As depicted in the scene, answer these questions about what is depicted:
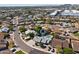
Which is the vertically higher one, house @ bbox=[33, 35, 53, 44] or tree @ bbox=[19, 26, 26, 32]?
tree @ bbox=[19, 26, 26, 32]

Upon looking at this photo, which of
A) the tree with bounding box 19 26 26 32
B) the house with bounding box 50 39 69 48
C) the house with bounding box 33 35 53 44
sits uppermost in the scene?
the tree with bounding box 19 26 26 32

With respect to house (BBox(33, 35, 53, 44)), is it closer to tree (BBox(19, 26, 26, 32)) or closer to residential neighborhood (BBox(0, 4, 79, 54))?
residential neighborhood (BBox(0, 4, 79, 54))

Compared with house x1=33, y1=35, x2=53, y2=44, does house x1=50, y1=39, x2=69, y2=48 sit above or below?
below

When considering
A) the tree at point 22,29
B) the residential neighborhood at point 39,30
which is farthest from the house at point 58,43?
the tree at point 22,29

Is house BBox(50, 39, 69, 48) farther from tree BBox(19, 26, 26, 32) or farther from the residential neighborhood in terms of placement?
tree BBox(19, 26, 26, 32)

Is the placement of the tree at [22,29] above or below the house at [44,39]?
above

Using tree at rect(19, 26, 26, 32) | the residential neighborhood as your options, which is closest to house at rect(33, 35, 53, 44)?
the residential neighborhood

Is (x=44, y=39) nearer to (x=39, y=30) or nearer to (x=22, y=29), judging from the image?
(x=39, y=30)

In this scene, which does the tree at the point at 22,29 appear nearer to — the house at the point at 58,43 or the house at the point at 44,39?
the house at the point at 44,39

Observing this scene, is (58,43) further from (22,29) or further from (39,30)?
(22,29)

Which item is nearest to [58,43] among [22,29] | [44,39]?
[44,39]

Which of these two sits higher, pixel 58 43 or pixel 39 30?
pixel 39 30

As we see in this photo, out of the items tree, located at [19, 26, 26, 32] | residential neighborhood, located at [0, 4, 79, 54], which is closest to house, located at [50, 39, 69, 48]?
residential neighborhood, located at [0, 4, 79, 54]

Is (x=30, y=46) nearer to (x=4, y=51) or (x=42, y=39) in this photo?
(x=42, y=39)
